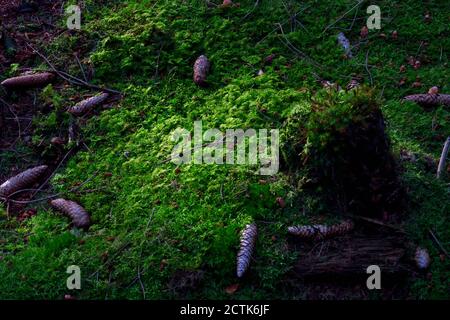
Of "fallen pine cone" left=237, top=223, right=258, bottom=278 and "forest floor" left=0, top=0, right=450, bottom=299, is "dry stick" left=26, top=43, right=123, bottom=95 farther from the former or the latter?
"fallen pine cone" left=237, top=223, right=258, bottom=278

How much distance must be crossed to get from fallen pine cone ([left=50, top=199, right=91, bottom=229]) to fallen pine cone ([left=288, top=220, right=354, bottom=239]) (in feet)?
4.88

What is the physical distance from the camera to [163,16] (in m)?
5.34

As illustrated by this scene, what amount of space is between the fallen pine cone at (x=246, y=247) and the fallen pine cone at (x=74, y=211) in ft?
3.89

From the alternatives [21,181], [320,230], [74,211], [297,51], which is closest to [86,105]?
[21,181]

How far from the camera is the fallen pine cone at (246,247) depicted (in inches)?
132

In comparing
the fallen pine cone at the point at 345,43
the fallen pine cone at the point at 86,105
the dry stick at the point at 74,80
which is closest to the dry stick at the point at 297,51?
the fallen pine cone at the point at 345,43

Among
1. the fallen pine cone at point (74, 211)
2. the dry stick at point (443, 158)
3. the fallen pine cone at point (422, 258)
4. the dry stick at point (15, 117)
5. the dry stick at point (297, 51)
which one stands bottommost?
the fallen pine cone at point (422, 258)

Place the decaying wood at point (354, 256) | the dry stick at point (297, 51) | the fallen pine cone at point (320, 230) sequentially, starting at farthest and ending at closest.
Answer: the dry stick at point (297, 51)
the fallen pine cone at point (320, 230)
the decaying wood at point (354, 256)

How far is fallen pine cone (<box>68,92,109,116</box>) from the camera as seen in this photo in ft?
15.4

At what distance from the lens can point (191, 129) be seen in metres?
4.31

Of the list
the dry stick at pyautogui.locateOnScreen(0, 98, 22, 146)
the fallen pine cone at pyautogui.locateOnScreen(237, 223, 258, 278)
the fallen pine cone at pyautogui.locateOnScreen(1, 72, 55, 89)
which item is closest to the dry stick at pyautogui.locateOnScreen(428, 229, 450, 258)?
the fallen pine cone at pyautogui.locateOnScreen(237, 223, 258, 278)

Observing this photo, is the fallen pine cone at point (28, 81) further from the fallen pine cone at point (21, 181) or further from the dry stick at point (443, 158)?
the dry stick at point (443, 158)

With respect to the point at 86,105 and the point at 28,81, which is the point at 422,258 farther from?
the point at 28,81

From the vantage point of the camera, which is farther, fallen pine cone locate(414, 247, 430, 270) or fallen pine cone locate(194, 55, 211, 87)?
fallen pine cone locate(194, 55, 211, 87)
